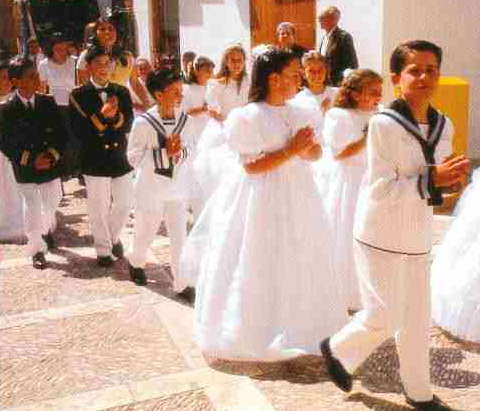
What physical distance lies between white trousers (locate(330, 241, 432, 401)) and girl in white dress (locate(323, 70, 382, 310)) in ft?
4.11

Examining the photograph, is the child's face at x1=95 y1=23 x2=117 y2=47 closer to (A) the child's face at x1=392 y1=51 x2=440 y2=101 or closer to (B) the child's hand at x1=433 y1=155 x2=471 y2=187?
(A) the child's face at x1=392 y1=51 x2=440 y2=101

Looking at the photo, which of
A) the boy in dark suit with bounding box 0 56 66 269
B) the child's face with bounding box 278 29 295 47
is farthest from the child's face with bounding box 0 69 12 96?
the child's face with bounding box 278 29 295 47

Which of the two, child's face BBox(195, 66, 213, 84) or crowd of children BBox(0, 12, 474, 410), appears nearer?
crowd of children BBox(0, 12, 474, 410)

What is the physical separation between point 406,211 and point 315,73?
353cm

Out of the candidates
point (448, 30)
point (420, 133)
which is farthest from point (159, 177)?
point (448, 30)

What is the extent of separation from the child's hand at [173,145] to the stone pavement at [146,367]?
1.10m

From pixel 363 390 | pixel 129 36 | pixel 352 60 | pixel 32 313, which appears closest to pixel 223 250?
pixel 363 390

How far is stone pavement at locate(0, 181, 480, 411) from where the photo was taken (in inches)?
150

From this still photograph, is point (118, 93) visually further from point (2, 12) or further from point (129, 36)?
point (2, 12)

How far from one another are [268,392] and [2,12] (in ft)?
87.8

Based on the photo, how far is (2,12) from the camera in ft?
90.4

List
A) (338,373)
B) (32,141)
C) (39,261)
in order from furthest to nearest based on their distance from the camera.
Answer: (39,261), (32,141), (338,373)

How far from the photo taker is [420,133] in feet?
10.6

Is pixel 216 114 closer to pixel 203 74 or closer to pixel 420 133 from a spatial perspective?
pixel 203 74
